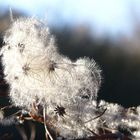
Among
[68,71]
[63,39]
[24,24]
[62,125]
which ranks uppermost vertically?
[63,39]

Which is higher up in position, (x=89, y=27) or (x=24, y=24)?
(x=89, y=27)

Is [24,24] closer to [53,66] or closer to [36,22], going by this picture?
[36,22]

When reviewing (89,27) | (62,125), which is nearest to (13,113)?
(62,125)

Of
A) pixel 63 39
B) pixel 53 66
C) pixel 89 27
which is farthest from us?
pixel 89 27

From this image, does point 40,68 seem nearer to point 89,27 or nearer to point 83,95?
point 83,95

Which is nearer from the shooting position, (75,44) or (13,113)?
(13,113)

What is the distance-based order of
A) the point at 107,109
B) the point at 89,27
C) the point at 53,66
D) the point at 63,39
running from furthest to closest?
the point at 89,27, the point at 63,39, the point at 107,109, the point at 53,66
